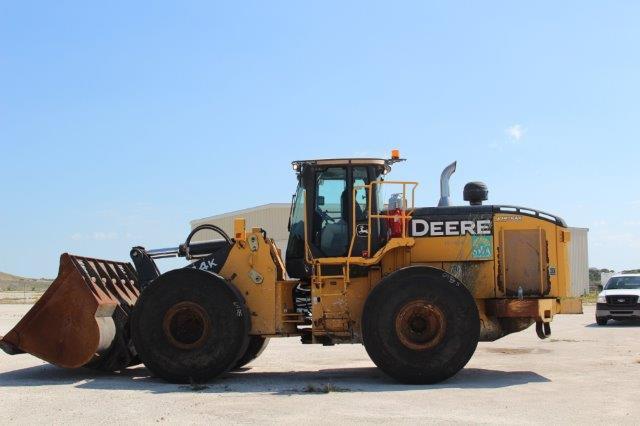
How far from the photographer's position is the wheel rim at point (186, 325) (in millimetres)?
10875

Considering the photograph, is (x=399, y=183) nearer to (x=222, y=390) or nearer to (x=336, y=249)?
(x=336, y=249)

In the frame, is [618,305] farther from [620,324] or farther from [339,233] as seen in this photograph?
[339,233]

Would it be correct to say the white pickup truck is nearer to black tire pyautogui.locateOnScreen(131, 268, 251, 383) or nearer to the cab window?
the cab window

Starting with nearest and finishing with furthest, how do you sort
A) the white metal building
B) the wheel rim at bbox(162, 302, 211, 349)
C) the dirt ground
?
1. the dirt ground
2. the wheel rim at bbox(162, 302, 211, 349)
3. the white metal building

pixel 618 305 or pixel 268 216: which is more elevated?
pixel 268 216

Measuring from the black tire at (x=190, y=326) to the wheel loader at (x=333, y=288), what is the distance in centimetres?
2

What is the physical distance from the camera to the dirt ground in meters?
8.06

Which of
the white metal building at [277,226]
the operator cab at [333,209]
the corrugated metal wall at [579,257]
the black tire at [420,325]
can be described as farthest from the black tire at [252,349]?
the corrugated metal wall at [579,257]

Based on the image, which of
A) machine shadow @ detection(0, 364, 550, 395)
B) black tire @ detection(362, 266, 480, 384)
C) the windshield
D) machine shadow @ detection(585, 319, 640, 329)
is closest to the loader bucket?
machine shadow @ detection(0, 364, 550, 395)

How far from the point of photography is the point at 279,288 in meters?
11.2

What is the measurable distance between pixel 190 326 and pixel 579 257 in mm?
39583

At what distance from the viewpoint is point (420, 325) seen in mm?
10547

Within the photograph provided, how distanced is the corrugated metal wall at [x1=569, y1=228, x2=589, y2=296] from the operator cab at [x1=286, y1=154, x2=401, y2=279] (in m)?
36.9

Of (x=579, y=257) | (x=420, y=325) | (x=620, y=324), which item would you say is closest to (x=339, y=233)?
(x=420, y=325)
